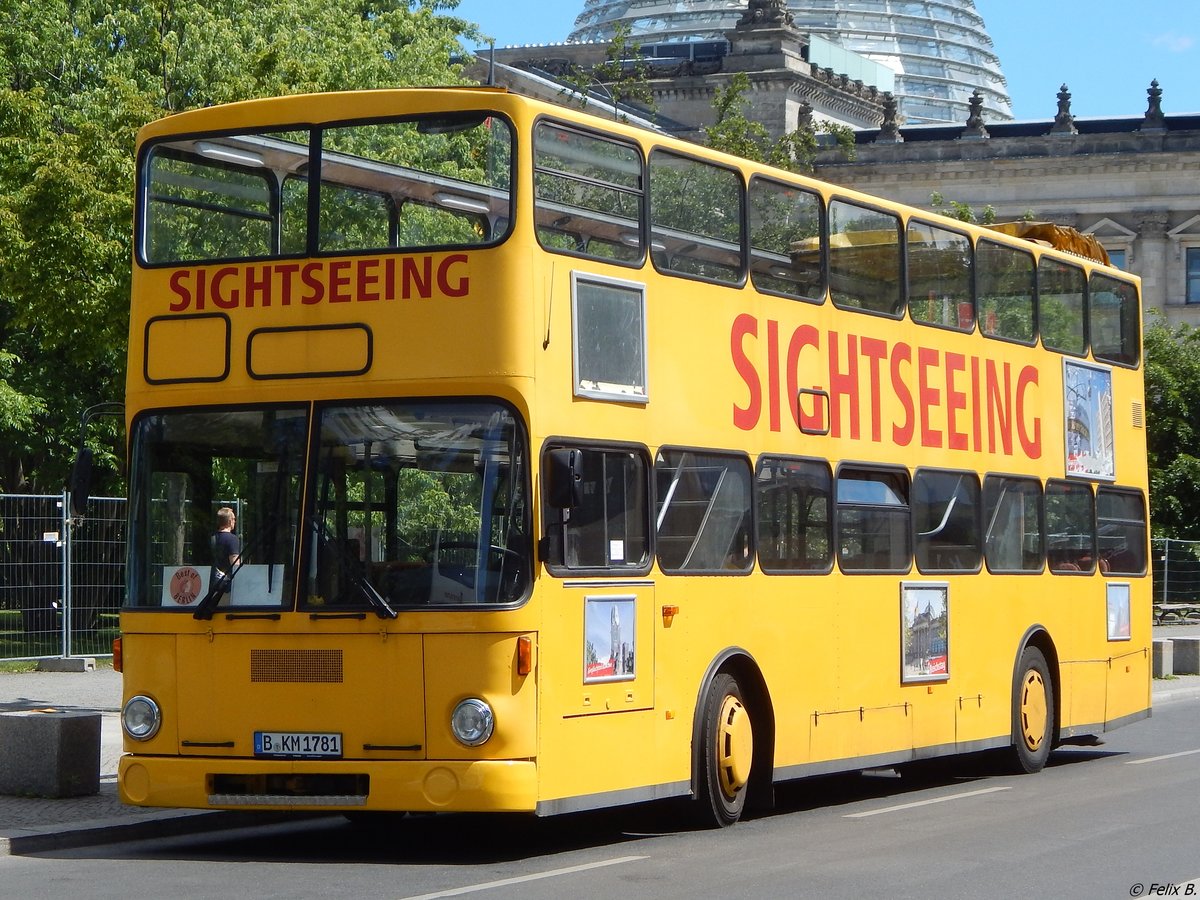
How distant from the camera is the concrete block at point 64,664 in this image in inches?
1046

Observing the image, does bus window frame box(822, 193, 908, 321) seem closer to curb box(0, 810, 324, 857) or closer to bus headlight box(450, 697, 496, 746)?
bus headlight box(450, 697, 496, 746)

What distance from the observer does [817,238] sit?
15219 mm

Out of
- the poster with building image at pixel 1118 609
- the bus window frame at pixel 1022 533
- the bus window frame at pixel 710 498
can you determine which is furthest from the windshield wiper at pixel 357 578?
the poster with building image at pixel 1118 609

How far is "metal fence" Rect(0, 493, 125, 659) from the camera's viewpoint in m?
26.3

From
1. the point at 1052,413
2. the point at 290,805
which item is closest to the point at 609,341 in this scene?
the point at 290,805

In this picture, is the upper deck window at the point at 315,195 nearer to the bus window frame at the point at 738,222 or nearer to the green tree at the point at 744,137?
the bus window frame at the point at 738,222

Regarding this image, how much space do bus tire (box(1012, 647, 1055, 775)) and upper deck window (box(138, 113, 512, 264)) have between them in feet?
23.3

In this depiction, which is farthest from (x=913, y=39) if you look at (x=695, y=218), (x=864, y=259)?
(x=695, y=218)

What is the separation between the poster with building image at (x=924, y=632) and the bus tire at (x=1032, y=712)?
145cm

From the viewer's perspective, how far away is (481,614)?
1171cm

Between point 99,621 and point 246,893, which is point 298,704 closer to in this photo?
point 246,893

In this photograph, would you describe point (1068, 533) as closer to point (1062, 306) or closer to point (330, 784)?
point (1062, 306)

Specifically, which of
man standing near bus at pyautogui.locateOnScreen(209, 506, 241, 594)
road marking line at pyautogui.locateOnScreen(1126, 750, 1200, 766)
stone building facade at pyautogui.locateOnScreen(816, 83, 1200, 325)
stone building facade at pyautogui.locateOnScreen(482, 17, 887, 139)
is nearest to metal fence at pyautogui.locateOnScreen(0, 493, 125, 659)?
road marking line at pyautogui.locateOnScreen(1126, 750, 1200, 766)

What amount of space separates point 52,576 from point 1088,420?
43.1ft
